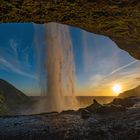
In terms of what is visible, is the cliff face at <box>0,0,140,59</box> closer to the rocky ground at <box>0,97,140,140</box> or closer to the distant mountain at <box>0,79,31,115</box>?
the rocky ground at <box>0,97,140,140</box>

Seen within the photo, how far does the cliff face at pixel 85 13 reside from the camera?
16953 millimetres

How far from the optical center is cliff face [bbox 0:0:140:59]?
17.0 m

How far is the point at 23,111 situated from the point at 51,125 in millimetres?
32199

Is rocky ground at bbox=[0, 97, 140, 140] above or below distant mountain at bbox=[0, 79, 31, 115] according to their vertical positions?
below

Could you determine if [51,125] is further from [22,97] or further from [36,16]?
[22,97]

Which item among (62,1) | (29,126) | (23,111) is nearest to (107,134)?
(29,126)

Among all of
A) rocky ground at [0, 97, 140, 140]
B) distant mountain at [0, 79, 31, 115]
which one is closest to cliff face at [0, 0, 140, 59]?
rocky ground at [0, 97, 140, 140]

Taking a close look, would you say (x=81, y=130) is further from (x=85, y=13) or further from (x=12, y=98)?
(x=12, y=98)

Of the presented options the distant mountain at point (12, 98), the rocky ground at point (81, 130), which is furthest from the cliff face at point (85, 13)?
the distant mountain at point (12, 98)

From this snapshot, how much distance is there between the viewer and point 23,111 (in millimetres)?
54219

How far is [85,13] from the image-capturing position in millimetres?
19047

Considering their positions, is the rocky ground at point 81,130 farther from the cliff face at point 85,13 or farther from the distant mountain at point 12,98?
the distant mountain at point 12,98

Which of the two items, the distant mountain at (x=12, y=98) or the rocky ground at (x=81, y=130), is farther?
the distant mountain at (x=12, y=98)

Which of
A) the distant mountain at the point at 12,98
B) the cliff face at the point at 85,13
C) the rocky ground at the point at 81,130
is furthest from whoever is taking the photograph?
the distant mountain at the point at 12,98
